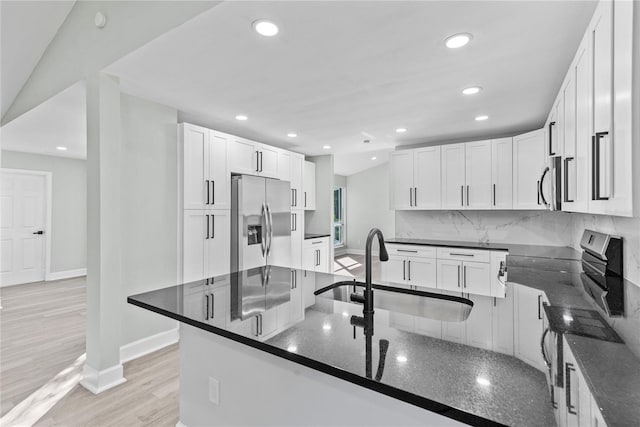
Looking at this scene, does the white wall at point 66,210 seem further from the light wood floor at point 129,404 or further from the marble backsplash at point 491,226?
the marble backsplash at point 491,226

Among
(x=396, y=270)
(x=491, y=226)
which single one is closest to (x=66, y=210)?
(x=396, y=270)

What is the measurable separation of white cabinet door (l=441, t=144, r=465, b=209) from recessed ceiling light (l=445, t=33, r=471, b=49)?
2.35 meters

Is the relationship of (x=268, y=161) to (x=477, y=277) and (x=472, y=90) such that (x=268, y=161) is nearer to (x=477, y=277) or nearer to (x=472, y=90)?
(x=472, y=90)

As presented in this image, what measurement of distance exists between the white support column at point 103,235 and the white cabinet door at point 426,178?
3.53m

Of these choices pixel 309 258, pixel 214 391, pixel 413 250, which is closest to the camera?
pixel 214 391

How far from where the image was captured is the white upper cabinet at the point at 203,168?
10.7 ft

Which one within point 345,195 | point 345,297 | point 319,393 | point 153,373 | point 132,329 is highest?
point 345,195

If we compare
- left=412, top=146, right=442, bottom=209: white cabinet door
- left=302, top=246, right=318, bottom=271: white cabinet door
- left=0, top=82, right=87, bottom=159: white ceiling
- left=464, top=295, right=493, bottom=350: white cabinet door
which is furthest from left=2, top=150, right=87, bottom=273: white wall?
left=464, top=295, right=493, bottom=350: white cabinet door

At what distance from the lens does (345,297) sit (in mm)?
1593

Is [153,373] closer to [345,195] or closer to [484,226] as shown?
[484,226]

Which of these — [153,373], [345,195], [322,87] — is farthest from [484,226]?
[345,195]

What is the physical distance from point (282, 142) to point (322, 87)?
2.17 meters

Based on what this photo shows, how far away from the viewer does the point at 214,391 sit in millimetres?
1571

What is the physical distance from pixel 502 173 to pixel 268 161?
118 inches
